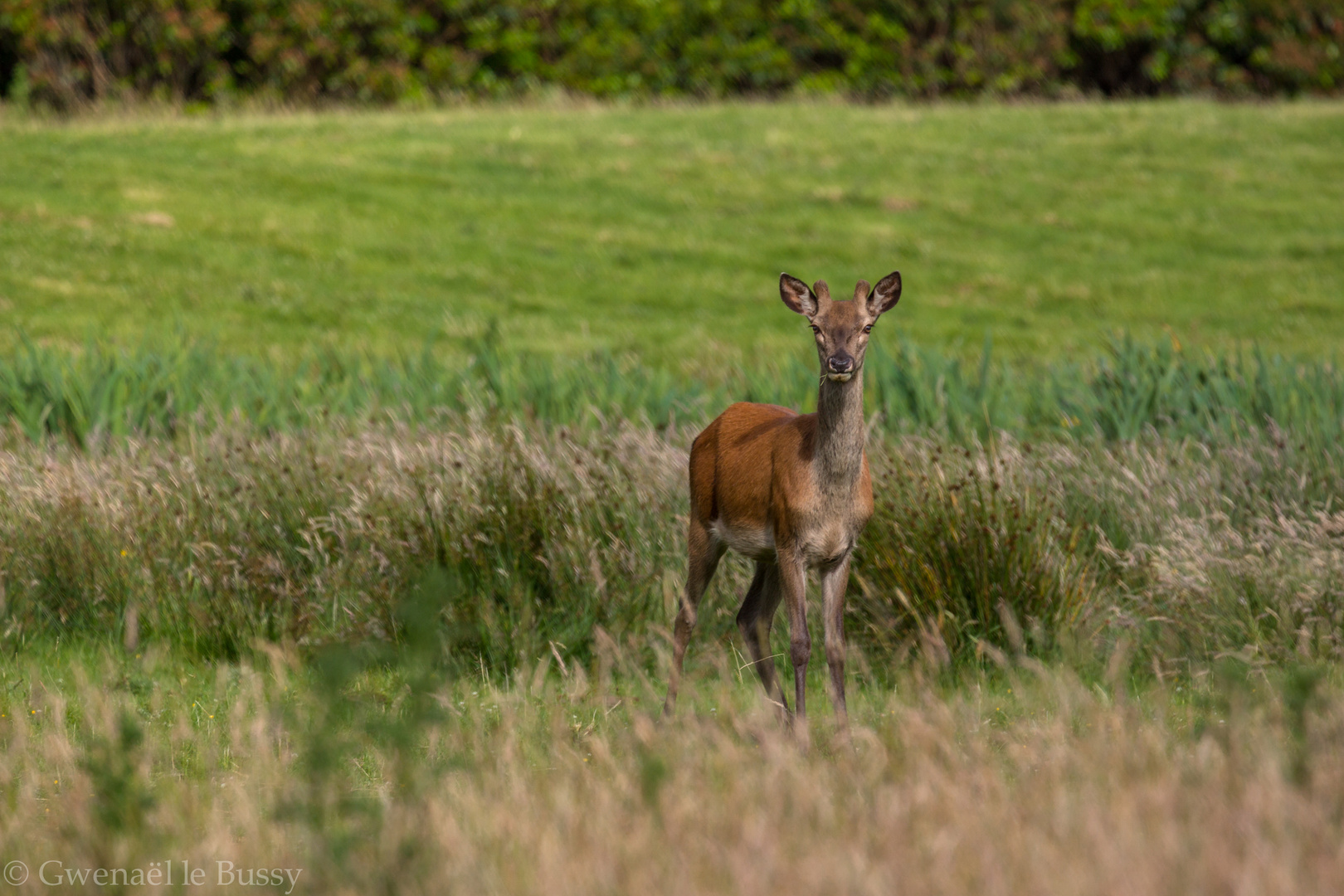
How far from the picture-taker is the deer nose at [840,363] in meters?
4.40

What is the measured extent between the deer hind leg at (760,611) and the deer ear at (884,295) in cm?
120

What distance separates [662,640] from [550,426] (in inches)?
78.8

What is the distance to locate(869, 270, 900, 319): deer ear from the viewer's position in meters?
4.55

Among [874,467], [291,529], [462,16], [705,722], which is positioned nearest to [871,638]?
[874,467]

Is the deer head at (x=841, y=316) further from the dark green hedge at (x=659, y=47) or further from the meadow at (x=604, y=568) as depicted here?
the dark green hedge at (x=659, y=47)

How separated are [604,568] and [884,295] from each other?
8.22ft

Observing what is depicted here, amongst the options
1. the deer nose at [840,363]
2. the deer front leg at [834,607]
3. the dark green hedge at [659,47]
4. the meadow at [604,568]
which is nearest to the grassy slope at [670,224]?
the meadow at [604,568]

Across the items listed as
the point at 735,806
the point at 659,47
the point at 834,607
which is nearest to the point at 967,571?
the point at 834,607

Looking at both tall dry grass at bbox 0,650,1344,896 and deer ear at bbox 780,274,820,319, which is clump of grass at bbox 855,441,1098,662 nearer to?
tall dry grass at bbox 0,650,1344,896

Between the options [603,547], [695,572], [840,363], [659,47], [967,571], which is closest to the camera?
[840,363]

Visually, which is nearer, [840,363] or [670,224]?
[840,363]

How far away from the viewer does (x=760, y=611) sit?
5.48m

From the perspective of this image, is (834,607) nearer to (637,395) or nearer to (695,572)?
(695,572)

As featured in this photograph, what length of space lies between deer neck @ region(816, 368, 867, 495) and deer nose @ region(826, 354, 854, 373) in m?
0.25
